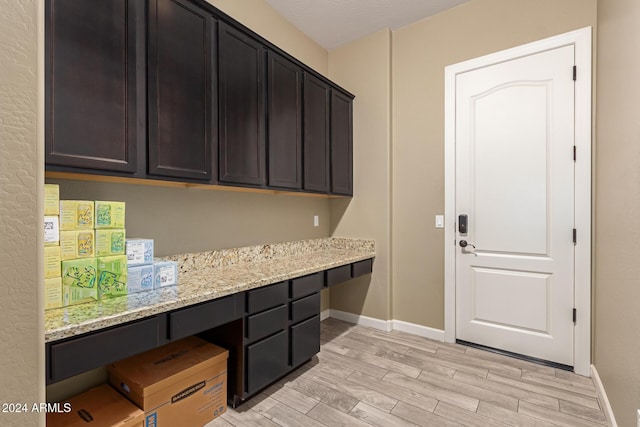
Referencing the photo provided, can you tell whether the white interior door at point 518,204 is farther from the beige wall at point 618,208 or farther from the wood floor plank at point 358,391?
the wood floor plank at point 358,391

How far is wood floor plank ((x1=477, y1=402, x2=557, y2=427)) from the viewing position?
5.62 ft

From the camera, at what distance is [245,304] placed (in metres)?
1.72

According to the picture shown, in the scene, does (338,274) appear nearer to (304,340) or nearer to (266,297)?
(304,340)

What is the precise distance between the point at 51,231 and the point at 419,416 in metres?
2.10

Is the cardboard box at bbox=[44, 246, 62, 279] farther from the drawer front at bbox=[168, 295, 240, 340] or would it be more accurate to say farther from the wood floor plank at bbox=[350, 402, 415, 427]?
the wood floor plank at bbox=[350, 402, 415, 427]

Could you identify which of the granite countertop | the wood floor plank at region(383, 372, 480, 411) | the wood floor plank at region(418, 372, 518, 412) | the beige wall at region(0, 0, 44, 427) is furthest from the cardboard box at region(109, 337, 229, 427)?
the wood floor plank at region(418, 372, 518, 412)

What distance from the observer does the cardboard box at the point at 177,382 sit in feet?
4.91

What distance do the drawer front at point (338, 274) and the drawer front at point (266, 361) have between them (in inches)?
23.5

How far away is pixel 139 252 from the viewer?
1.51 m

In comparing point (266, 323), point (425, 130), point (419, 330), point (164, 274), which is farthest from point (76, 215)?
point (419, 330)

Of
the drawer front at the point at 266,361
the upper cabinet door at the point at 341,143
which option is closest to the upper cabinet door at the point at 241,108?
the upper cabinet door at the point at 341,143

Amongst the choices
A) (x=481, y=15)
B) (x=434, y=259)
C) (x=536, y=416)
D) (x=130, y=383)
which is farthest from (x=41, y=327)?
(x=481, y=15)

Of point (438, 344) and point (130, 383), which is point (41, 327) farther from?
point (438, 344)

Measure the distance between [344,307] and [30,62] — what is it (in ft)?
10.3
